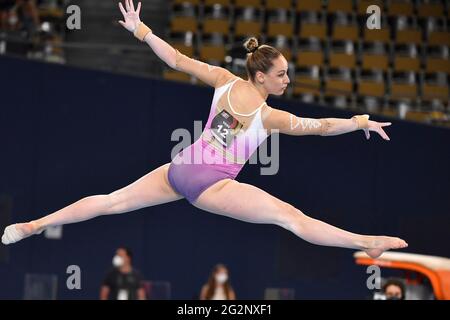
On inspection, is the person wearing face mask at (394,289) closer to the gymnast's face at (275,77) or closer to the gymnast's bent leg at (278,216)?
the gymnast's bent leg at (278,216)

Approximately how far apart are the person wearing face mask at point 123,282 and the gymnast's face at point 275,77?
5049mm

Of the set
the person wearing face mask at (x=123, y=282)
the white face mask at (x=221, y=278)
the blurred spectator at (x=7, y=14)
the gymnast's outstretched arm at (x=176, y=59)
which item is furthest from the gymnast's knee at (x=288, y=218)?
the blurred spectator at (x=7, y=14)

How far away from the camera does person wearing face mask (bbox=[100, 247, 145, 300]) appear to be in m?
9.70

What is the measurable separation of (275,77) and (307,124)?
1.12 feet

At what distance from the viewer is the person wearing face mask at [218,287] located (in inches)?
392

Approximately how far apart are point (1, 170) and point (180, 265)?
247cm

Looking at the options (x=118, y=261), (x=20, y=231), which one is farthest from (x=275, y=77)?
(x=118, y=261)

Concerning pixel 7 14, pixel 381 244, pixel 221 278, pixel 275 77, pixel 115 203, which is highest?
pixel 7 14

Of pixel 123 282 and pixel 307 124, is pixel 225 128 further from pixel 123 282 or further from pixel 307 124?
pixel 123 282

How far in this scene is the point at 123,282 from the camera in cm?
978

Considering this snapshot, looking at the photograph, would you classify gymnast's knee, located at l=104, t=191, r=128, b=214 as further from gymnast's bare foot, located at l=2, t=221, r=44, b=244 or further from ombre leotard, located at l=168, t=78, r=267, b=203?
gymnast's bare foot, located at l=2, t=221, r=44, b=244

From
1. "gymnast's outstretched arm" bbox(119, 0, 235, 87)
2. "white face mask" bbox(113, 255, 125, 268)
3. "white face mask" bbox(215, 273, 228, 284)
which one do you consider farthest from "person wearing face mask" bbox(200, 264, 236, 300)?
"gymnast's outstretched arm" bbox(119, 0, 235, 87)
